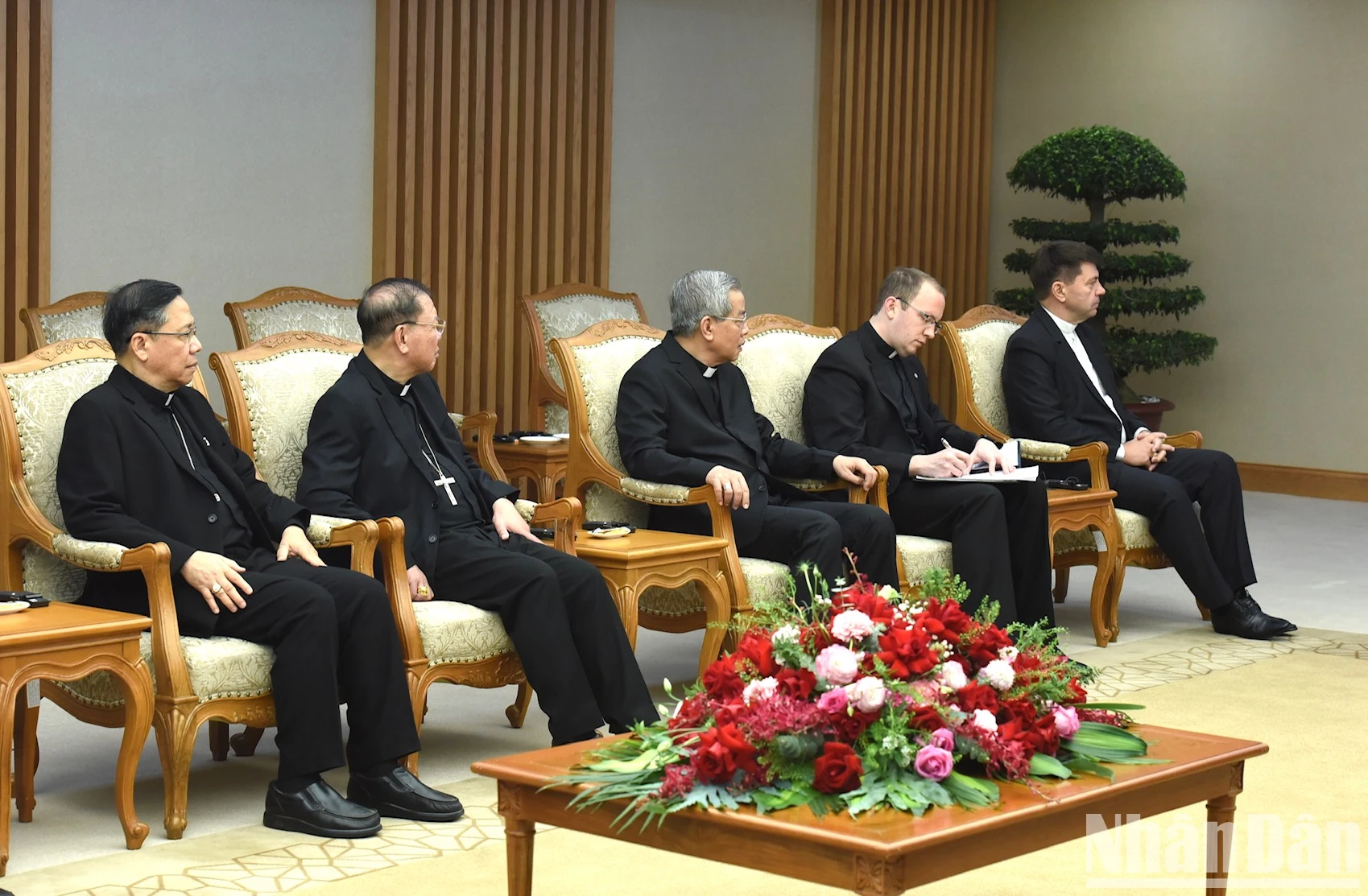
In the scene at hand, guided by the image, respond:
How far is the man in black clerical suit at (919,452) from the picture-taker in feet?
17.8

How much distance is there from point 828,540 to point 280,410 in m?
1.54

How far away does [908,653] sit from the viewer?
8.65 ft

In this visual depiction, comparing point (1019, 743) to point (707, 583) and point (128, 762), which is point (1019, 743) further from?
point (707, 583)

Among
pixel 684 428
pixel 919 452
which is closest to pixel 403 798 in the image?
pixel 684 428

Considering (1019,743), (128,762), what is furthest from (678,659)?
(1019,743)

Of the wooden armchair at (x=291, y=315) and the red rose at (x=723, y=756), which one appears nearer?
the red rose at (x=723, y=756)

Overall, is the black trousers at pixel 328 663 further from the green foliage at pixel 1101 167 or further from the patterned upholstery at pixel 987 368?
the green foliage at pixel 1101 167

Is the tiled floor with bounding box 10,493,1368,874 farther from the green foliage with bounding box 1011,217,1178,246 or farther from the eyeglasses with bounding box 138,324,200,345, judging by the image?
the green foliage with bounding box 1011,217,1178,246

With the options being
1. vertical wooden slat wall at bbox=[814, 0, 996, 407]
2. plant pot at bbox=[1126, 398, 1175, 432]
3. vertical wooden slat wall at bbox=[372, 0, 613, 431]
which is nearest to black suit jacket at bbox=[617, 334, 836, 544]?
vertical wooden slat wall at bbox=[372, 0, 613, 431]

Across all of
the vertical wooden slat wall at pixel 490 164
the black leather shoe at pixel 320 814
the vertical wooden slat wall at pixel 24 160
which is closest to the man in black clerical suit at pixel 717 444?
the black leather shoe at pixel 320 814

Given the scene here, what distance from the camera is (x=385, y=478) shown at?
437cm

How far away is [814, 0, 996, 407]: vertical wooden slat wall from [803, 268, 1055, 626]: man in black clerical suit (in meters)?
4.46

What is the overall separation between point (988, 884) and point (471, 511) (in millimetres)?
1732

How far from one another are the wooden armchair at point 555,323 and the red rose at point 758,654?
434cm
